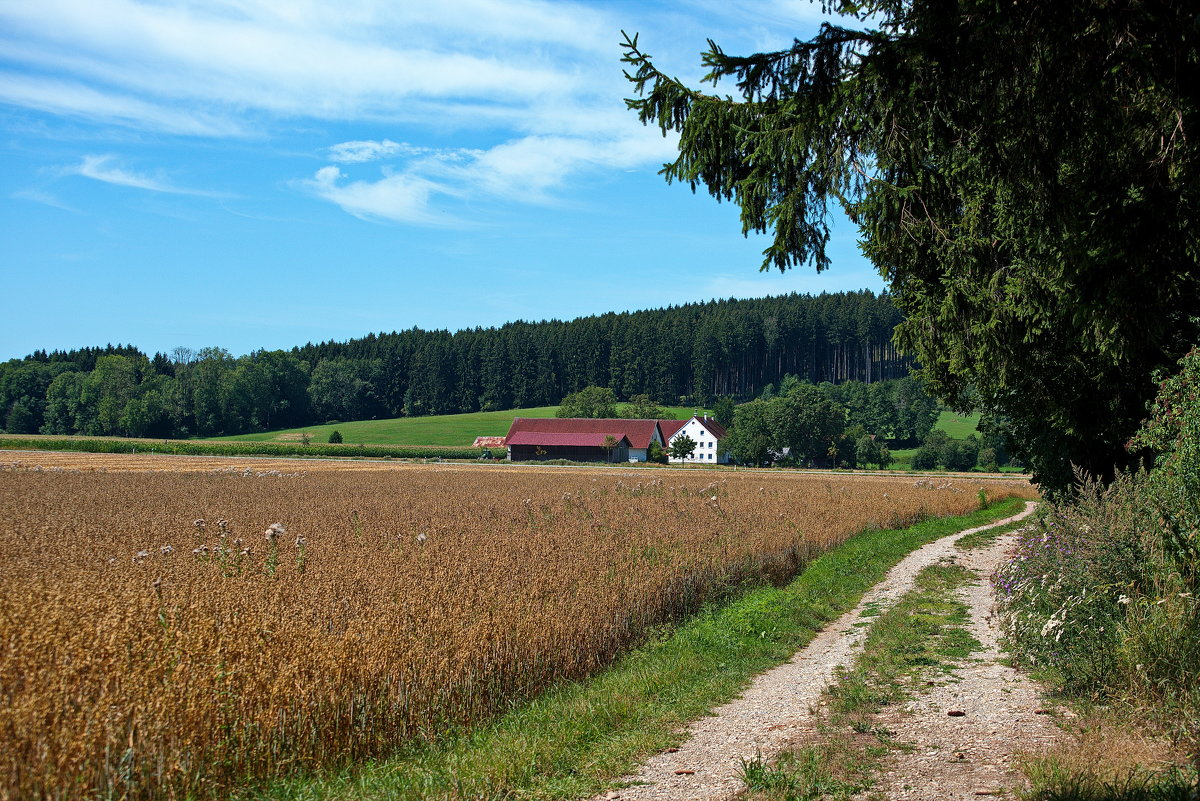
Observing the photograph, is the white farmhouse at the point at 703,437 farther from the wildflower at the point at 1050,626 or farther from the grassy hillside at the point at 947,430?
the wildflower at the point at 1050,626

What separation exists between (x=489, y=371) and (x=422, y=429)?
84.1 feet

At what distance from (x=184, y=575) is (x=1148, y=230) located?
449 inches

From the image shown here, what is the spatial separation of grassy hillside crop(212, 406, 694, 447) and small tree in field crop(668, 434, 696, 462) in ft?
105

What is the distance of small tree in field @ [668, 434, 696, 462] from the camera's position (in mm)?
101188

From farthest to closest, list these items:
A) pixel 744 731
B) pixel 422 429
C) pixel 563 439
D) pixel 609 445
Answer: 1. pixel 422 429
2. pixel 563 439
3. pixel 609 445
4. pixel 744 731

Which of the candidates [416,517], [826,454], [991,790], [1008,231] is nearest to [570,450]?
[826,454]

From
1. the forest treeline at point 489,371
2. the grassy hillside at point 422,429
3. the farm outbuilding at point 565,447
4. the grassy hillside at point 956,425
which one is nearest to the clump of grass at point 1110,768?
the farm outbuilding at point 565,447

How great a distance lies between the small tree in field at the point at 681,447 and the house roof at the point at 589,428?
12.0 ft

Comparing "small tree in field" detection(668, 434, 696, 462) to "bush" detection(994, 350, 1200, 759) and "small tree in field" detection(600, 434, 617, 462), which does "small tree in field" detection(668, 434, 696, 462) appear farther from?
"bush" detection(994, 350, 1200, 759)

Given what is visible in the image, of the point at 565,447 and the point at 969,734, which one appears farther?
the point at 565,447

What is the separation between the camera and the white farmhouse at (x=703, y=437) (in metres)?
107

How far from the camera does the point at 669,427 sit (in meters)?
114

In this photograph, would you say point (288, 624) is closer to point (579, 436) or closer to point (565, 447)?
point (565, 447)

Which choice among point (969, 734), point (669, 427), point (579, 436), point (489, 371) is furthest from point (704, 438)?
point (969, 734)
